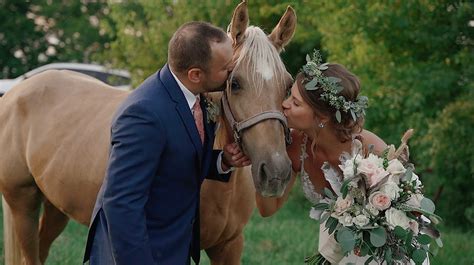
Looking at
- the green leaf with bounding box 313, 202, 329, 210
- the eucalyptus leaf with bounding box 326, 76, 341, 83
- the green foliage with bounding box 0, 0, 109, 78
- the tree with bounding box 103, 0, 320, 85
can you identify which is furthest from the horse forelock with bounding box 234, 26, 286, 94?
the green foliage with bounding box 0, 0, 109, 78

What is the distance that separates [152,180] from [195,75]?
501mm

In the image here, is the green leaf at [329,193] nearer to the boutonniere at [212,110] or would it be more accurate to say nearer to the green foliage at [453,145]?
the boutonniere at [212,110]

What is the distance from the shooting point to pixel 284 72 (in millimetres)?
4148

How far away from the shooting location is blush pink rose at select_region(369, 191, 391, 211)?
383 centimetres

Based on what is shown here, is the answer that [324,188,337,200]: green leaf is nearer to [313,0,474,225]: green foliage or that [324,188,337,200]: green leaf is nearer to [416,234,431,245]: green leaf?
[416,234,431,245]: green leaf

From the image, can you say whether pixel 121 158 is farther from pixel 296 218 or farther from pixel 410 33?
pixel 296 218

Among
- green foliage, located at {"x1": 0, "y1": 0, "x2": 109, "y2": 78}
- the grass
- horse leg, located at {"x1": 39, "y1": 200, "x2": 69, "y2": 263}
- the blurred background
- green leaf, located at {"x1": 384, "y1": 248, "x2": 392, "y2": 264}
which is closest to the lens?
green leaf, located at {"x1": 384, "y1": 248, "x2": 392, "y2": 264}

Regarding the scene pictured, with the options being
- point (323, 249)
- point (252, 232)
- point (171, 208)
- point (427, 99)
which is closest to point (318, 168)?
point (323, 249)

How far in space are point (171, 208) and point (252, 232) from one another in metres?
4.85

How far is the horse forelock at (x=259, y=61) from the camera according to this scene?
13.3 feet

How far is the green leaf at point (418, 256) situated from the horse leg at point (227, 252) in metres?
1.23

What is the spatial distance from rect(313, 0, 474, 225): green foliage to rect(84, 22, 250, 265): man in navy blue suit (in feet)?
16.7

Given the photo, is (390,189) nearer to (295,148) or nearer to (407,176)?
(407,176)

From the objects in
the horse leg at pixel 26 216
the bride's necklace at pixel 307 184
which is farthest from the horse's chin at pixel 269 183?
the horse leg at pixel 26 216
